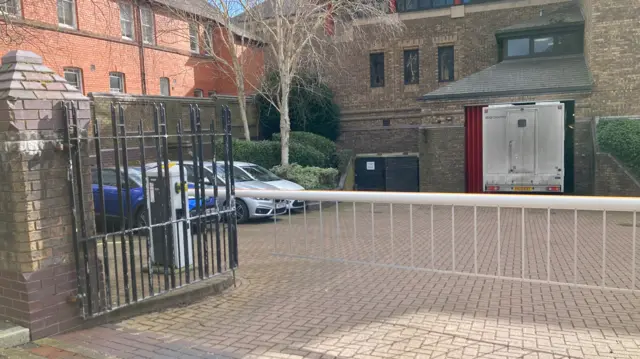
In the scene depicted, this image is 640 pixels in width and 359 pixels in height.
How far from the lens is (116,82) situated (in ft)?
70.0

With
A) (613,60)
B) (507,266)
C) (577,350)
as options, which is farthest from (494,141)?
(577,350)

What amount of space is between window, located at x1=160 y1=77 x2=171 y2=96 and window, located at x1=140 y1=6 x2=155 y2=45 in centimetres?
177

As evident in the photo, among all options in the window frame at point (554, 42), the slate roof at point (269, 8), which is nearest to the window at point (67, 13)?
the slate roof at point (269, 8)

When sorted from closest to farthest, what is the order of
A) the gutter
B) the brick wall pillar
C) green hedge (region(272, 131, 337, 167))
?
the brick wall pillar, the gutter, green hedge (region(272, 131, 337, 167))

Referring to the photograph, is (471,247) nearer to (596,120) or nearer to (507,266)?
(507,266)

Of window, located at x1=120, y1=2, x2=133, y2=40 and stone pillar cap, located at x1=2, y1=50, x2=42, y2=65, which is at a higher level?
window, located at x1=120, y1=2, x2=133, y2=40

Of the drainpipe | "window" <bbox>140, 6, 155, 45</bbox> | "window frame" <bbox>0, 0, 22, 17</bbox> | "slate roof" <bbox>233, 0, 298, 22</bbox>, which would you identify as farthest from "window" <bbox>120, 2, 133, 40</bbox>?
"slate roof" <bbox>233, 0, 298, 22</bbox>

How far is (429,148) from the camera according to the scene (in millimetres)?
18031

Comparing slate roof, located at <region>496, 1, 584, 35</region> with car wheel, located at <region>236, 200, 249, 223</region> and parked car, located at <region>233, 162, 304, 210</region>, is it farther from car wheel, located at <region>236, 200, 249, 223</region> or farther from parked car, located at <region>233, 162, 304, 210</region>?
car wheel, located at <region>236, 200, 249, 223</region>

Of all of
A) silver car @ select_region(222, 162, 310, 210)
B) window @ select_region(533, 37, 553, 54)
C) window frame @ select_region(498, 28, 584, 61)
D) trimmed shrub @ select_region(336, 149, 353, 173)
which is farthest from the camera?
trimmed shrub @ select_region(336, 149, 353, 173)

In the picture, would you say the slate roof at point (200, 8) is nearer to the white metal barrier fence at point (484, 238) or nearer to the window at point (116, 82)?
the window at point (116, 82)

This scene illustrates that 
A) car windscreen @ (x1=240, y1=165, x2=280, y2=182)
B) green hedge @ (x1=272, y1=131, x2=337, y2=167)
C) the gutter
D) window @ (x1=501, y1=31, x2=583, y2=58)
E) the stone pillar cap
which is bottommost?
car windscreen @ (x1=240, y1=165, x2=280, y2=182)

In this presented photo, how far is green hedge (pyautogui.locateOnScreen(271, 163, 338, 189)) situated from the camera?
52.9ft

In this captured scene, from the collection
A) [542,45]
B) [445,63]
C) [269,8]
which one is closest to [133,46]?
[269,8]
